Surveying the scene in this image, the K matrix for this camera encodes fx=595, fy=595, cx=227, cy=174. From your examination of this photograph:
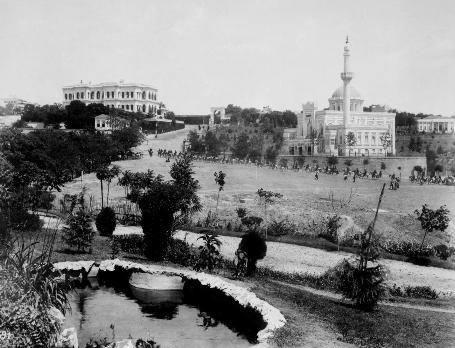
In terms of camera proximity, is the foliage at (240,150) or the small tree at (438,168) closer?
the small tree at (438,168)

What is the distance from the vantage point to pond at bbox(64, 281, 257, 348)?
54.2 feet

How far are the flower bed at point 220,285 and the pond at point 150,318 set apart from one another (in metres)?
0.70

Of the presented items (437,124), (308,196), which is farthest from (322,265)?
(437,124)

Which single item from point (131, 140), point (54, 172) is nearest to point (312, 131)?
point (131, 140)

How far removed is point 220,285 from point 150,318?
2.59 metres

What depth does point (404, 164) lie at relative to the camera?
79.7 metres

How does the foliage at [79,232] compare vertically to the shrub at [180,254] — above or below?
above

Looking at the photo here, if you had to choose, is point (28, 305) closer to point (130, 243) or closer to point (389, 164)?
point (130, 243)

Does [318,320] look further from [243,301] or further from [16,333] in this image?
[16,333]

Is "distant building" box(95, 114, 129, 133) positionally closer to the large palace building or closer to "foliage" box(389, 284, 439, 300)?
the large palace building

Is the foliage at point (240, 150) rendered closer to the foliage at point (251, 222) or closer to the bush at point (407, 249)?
the foliage at point (251, 222)

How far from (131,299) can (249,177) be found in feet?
122

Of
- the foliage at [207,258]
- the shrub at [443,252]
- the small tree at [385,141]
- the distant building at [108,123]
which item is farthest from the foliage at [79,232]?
the small tree at [385,141]

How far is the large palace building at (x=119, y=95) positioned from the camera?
123m
